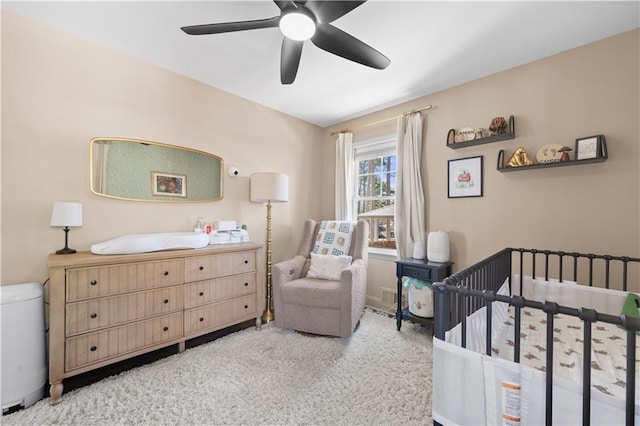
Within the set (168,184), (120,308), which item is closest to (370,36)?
(168,184)

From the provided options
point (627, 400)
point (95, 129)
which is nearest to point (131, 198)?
point (95, 129)

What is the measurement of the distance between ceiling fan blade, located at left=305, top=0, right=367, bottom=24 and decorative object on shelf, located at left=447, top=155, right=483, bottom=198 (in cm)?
192

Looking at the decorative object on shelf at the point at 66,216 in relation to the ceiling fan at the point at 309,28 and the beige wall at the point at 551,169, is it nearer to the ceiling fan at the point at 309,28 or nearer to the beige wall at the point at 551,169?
the ceiling fan at the point at 309,28

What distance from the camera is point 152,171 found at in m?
2.40

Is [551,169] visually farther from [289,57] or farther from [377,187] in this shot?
[289,57]

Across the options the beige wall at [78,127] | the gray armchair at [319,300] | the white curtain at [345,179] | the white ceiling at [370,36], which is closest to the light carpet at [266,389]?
the gray armchair at [319,300]

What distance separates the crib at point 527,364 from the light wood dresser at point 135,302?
76.4 inches

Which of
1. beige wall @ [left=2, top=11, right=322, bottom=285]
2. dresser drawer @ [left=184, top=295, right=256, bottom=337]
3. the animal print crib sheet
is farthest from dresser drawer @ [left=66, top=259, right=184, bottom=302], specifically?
the animal print crib sheet

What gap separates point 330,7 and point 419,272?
87.7 inches

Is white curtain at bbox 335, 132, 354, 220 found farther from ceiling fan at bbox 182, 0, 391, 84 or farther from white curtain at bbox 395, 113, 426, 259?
ceiling fan at bbox 182, 0, 391, 84

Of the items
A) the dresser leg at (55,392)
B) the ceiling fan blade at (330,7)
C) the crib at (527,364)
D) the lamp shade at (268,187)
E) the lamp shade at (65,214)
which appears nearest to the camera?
the crib at (527,364)

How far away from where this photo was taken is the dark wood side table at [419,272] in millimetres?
2445

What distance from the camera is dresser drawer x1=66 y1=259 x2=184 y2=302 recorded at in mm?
1681

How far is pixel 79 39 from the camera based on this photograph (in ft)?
6.61
